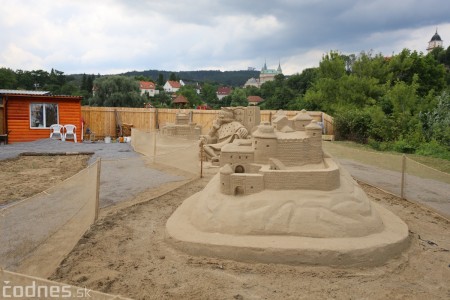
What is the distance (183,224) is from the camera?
7.79 meters

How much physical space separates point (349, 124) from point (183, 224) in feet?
64.9

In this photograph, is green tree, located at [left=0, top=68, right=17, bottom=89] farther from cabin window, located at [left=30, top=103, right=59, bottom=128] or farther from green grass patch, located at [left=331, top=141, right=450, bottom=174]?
green grass patch, located at [left=331, top=141, right=450, bottom=174]

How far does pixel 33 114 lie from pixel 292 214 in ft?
64.7

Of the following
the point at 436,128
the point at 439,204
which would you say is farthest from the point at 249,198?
the point at 436,128

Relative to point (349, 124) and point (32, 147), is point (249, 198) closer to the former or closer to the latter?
point (32, 147)

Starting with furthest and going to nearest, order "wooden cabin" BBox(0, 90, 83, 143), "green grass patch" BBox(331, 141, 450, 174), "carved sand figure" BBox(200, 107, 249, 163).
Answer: "wooden cabin" BBox(0, 90, 83, 143) → "green grass patch" BBox(331, 141, 450, 174) → "carved sand figure" BBox(200, 107, 249, 163)

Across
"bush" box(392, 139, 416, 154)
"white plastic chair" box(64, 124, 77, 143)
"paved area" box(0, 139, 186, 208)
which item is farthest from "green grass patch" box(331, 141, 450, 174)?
"white plastic chair" box(64, 124, 77, 143)

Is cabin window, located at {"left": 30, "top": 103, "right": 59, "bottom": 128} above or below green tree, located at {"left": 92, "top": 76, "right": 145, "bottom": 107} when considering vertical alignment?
below

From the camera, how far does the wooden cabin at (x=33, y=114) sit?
68.9 feet

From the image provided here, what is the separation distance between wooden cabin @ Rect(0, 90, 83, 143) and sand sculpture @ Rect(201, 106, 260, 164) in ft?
34.5

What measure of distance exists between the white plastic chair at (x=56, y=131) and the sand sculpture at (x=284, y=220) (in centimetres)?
1631

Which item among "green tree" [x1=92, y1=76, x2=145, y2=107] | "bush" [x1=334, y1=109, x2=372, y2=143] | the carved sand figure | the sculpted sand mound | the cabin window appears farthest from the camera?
"green tree" [x1=92, y1=76, x2=145, y2=107]

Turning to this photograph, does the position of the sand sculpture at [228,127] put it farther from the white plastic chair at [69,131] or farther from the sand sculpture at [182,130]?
the white plastic chair at [69,131]

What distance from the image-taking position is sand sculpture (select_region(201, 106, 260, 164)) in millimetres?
15719
